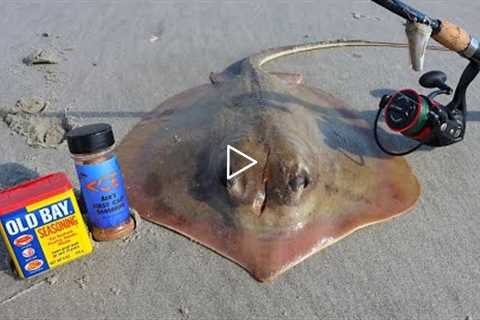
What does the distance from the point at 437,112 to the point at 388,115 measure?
30cm

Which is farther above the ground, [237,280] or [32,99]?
[32,99]

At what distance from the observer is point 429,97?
3.03 meters

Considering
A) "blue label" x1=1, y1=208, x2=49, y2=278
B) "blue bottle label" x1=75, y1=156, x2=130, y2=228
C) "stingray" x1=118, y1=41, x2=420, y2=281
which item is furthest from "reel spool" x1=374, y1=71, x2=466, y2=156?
"blue label" x1=1, y1=208, x2=49, y2=278

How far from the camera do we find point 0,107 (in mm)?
3893

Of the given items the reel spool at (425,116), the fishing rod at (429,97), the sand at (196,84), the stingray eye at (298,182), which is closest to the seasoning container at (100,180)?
the sand at (196,84)

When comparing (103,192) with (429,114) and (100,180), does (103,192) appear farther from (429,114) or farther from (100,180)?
(429,114)

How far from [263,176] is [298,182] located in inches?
7.7

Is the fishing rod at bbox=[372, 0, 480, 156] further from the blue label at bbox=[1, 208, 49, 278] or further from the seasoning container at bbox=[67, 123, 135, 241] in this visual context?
the blue label at bbox=[1, 208, 49, 278]

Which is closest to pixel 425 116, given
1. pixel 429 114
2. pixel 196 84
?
pixel 429 114

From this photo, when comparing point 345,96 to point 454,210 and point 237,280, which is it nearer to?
point 454,210

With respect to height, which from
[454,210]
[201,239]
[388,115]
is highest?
[388,115]

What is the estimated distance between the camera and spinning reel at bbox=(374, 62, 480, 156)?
289 centimetres

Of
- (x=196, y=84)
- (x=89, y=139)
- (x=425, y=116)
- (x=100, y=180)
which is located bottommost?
(x=196, y=84)

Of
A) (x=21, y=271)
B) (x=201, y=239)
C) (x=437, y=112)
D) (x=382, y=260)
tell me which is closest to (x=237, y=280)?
(x=201, y=239)
